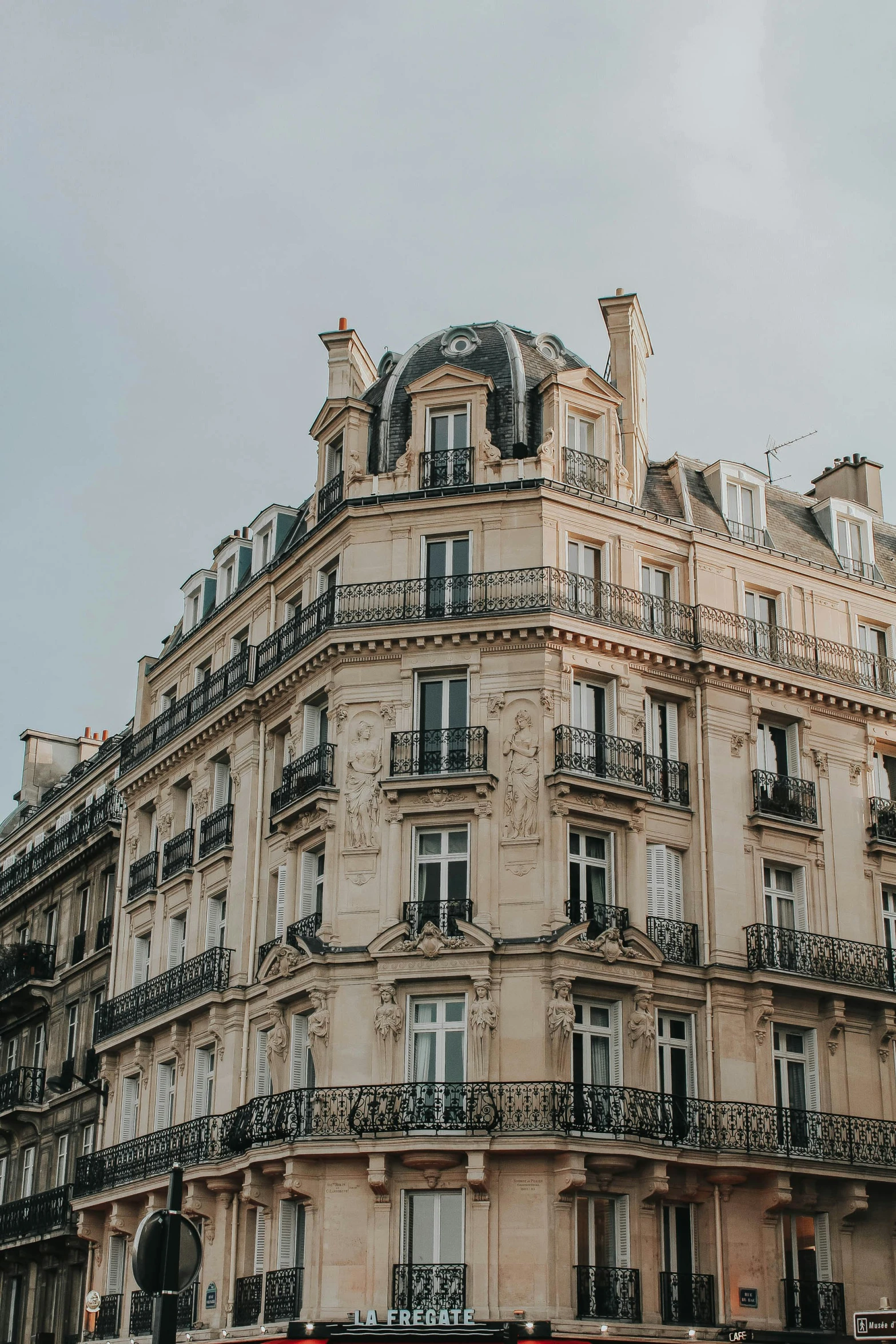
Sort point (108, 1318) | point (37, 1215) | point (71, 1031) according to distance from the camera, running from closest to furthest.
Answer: point (108, 1318) → point (37, 1215) → point (71, 1031)

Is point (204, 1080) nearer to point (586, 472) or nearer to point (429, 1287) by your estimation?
point (429, 1287)

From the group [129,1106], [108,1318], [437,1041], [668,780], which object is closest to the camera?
[437,1041]

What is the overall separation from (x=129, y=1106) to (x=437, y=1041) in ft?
36.2

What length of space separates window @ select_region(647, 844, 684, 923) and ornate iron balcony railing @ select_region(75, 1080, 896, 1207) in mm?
3338

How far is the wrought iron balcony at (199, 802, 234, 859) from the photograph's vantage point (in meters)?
34.8

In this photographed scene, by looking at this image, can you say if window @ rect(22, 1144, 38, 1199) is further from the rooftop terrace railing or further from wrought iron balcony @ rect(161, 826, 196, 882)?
the rooftop terrace railing

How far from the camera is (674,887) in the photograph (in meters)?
31.0

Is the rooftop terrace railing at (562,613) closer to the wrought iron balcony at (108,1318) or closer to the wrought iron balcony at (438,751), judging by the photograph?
the wrought iron balcony at (438,751)

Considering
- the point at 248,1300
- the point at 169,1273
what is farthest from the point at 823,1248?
the point at 169,1273

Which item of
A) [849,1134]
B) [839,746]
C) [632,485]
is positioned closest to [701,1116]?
[849,1134]

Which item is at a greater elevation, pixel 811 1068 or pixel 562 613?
pixel 562 613

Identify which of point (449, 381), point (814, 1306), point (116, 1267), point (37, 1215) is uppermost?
point (449, 381)

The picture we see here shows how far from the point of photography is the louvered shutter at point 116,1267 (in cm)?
3534

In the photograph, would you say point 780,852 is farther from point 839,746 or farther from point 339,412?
point 339,412
